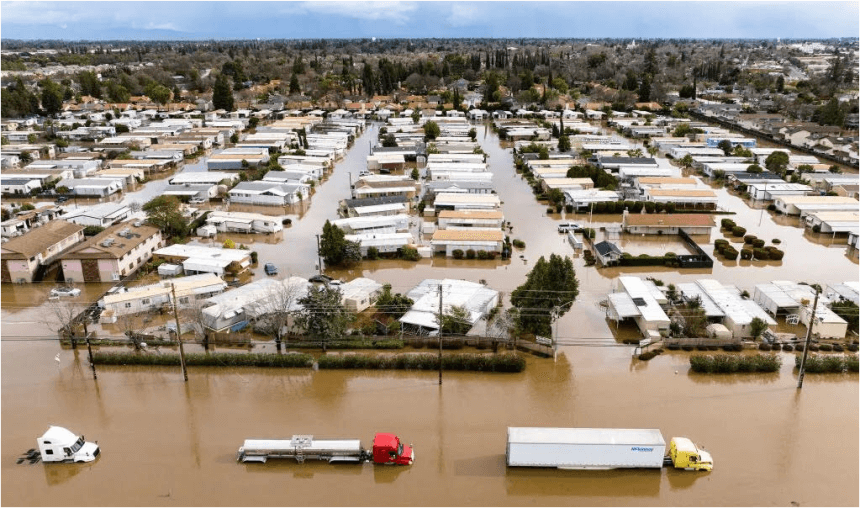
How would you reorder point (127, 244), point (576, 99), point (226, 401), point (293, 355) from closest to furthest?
point (226, 401)
point (293, 355)
point (127, 244)
point (576, 99)

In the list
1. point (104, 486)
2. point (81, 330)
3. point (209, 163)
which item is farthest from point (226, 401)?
point (209, 163)

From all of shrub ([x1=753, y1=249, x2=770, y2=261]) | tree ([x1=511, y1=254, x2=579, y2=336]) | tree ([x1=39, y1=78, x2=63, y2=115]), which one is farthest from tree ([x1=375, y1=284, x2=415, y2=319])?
tree ([x1=39, y1=78, x2=63, y2=115])

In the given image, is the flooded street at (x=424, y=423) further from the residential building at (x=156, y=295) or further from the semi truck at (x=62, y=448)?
the residential building at (x=156, y=295)

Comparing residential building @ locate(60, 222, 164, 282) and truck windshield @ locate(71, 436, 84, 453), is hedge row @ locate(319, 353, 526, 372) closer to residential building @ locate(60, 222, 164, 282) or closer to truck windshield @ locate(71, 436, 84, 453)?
truck windshield @ locate(71, 436, 84, 453)

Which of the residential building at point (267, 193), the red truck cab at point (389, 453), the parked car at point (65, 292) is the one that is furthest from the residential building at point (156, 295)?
the residential building at point (267, 193)

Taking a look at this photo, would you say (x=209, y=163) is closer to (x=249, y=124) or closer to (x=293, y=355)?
(x=249, y=124)

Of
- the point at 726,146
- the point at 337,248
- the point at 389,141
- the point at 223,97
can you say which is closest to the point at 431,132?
the point at 389,141
